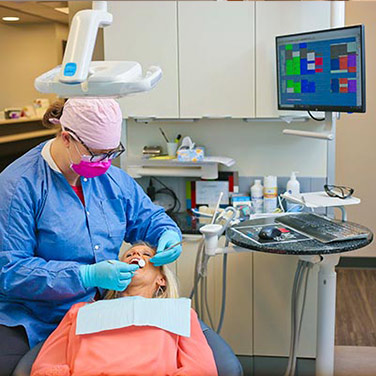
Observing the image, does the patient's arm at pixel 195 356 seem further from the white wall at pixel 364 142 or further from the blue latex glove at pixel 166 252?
the white wall at pixel 364 142

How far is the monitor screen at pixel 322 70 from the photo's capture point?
2.02 meters

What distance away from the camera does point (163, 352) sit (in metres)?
1.52

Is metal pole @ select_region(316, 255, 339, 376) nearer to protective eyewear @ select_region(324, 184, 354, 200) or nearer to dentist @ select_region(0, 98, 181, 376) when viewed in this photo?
protective eyewear @ select_region(324, 184, 354, 200)

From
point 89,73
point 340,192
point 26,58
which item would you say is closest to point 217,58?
point 340,192

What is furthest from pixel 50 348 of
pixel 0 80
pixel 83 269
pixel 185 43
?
pixel 0 80

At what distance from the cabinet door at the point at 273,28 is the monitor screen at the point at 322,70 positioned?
0.10 meters

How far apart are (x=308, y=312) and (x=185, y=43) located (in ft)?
4.19

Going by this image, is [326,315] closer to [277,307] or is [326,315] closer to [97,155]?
[277,307]

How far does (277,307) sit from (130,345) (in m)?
1.23

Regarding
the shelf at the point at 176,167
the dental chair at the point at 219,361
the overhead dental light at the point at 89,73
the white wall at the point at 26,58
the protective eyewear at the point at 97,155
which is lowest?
the dental chair at the point at 219,361

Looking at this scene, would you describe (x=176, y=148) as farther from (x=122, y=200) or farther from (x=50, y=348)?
(x=50, y=348)

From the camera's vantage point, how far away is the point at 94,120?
1.56m

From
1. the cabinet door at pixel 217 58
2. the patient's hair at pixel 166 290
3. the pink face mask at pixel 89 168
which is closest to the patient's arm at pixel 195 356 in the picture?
the patient's hair at pixel 166 290

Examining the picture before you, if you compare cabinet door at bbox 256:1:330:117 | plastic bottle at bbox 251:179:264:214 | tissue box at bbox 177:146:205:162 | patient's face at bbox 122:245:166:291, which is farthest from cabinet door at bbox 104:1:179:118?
patient's face at bbox 122:245:166:291
